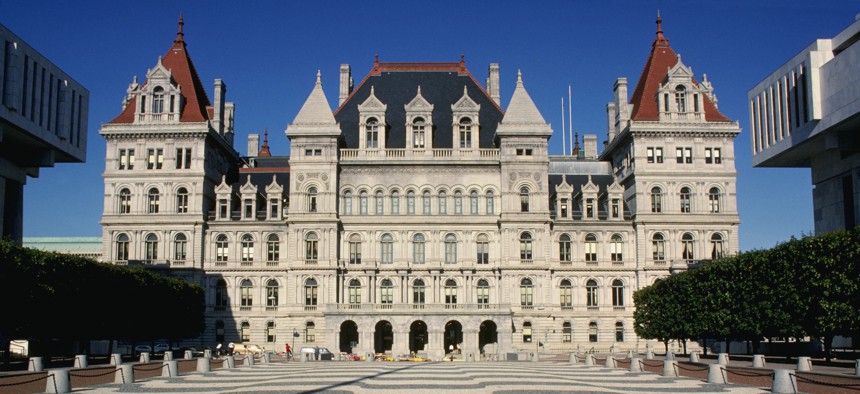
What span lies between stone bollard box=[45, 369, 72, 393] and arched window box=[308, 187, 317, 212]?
52035mm

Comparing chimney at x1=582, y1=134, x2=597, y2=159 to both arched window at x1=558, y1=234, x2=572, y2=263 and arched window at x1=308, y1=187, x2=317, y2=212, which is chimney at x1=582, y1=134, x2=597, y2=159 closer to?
arched window at x1=558, y1=234, x2=572, y2=263

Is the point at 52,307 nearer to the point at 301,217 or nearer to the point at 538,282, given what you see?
the point at 301,217

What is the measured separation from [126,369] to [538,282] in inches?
1963

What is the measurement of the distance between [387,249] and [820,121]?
39.5 m

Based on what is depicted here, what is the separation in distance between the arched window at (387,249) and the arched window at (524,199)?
40.8 ft

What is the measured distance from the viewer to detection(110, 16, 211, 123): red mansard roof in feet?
288

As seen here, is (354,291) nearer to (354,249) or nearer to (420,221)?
(354,249)

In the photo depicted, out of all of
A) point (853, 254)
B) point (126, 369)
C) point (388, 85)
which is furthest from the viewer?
point (388, 85)

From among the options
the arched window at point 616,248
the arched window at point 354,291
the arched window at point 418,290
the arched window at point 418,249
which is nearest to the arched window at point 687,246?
the arched window at point 616,248

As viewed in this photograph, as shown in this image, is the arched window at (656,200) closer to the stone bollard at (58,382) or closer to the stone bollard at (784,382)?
the stone bollard at (784,382)

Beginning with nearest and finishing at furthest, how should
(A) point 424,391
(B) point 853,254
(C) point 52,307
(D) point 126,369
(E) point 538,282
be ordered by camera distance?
(A) point 424,391
(D) point 126,369
(B) point 853,254
(C) point 52,307
(E) point 538,282

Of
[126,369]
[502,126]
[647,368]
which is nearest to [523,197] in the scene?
[502,126]

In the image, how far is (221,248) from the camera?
87.1 meters

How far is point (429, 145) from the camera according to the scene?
87250 mm
